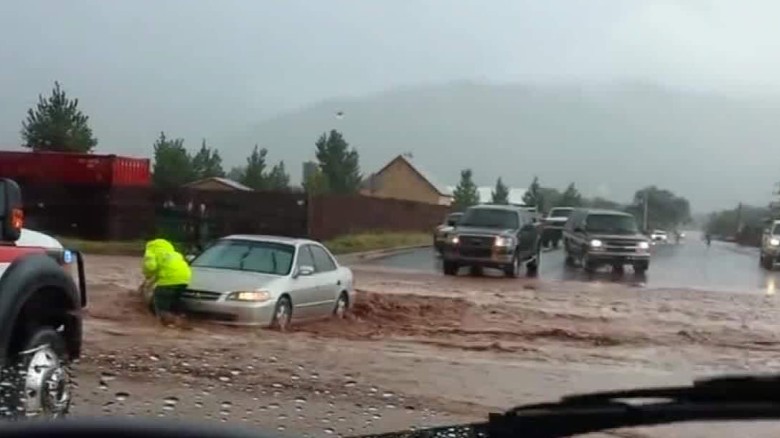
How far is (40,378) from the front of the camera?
23.5 ft

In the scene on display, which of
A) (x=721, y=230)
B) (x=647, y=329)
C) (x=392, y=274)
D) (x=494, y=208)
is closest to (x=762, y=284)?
(x=494, y=208)

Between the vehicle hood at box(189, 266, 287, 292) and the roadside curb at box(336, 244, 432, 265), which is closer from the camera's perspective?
the vehicle hood at box(189, 266, 287, 292)

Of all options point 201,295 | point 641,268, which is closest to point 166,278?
point 201,295

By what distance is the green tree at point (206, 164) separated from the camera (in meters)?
54.9

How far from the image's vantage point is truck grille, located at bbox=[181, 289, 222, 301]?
1540cm

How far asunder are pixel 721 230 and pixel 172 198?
5386cm

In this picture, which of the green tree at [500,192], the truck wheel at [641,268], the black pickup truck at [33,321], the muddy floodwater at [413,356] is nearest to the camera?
the black pickup truck at [33,321]

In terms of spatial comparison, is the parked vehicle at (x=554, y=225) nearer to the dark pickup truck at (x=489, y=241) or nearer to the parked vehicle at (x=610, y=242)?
the parked vehicle at (x=610, y=242)

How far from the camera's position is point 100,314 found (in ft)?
55.8

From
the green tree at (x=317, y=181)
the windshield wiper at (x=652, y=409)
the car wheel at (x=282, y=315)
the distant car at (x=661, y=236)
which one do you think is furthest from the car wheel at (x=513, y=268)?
the green tree at (x=317, y=181)

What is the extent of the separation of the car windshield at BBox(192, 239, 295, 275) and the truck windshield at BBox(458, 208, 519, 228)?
1400 cm

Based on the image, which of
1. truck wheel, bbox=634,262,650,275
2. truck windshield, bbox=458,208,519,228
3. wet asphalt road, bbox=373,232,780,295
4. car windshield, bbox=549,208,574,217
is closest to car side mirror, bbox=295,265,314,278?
wet asphalt road, bbox=373,232,780,295

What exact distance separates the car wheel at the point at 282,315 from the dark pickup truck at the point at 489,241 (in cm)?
1398

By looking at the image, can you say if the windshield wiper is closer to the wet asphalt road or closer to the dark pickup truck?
the wet asphalt road
